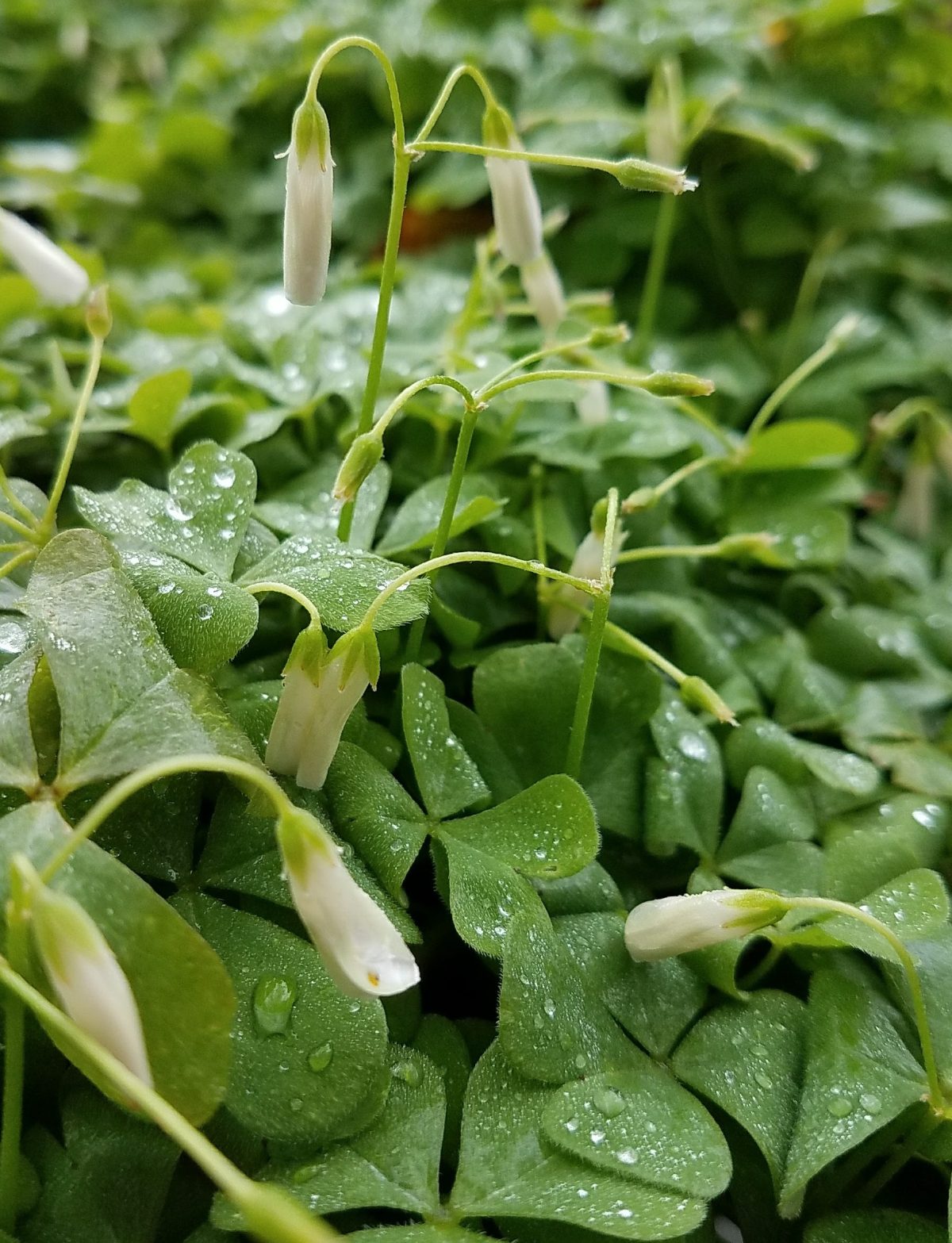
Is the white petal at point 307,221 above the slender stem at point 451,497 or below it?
above

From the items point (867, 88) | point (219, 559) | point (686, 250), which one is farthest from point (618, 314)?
point (219, 559)

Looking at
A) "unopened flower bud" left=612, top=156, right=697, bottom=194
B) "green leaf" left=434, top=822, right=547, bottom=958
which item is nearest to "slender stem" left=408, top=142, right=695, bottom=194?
"unopened flower bud" left=612, top=156, right=697, bottom=194

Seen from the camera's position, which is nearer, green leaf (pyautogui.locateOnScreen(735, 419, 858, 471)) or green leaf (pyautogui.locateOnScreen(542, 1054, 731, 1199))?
green leaf (pyautogui.locateOnScreen(542, 1054, 731, 1199))

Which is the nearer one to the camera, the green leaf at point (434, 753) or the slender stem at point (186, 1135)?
the slender stem at point (186, 1135)

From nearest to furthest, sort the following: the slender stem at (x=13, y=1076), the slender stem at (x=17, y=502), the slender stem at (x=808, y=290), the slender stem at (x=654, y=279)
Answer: the slender stem at (x=13, y=1076) → the slender stem at (x=17, y=502) → the slender stem at (x=654, y=279) → the slender stem at (x=808, y=290)

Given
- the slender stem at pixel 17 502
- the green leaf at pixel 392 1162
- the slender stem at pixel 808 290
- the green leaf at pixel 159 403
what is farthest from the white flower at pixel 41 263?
the slender stem at pixel 808 290

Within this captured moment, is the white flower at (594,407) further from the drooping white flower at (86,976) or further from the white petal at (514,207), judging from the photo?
the drooping white flower at (86,976)

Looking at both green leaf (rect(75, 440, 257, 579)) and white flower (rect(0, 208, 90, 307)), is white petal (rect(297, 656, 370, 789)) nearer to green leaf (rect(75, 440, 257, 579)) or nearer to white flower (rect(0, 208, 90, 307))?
green leaf (rect(75, 440, 257, 579))

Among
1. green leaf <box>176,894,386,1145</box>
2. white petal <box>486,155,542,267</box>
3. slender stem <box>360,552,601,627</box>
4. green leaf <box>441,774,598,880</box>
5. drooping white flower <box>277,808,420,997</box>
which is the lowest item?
green leaf <box>176,894,386,1145</box>
